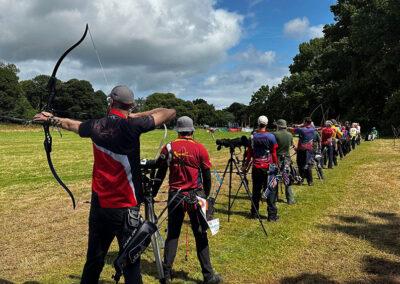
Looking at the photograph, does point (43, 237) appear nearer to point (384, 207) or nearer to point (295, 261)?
point (295, 261)

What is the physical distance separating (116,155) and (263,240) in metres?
4.99

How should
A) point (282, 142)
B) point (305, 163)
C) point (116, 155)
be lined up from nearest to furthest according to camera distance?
point (116, 155) → point (282, 142) → point (305, 163)

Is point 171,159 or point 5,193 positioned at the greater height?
point 171,159

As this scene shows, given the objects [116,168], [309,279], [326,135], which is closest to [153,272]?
[309,279]

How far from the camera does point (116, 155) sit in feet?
14.2

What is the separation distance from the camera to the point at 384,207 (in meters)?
11.2

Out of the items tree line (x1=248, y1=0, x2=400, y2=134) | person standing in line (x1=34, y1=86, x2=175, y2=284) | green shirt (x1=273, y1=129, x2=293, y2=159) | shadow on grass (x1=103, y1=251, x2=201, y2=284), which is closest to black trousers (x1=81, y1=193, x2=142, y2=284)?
person standing in line (x1=34, y1=86, x2=175, y2=284)

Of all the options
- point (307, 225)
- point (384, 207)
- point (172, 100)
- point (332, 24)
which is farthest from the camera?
point (172, 100)

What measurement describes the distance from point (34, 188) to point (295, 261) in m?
10.7

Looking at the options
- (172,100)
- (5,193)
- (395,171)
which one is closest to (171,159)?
(5,193)

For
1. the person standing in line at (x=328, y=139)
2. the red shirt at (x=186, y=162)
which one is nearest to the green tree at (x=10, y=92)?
the person standing in line at (x=328, y=139)

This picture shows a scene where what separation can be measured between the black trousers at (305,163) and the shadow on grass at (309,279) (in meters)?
8.30

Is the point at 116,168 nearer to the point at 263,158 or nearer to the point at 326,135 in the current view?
the point at 263,158

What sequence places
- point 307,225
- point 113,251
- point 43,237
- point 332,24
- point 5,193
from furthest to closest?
1. point 332,24
2. point 5,193
3. point 307,225
4. point 43,237
5. point 113,251
